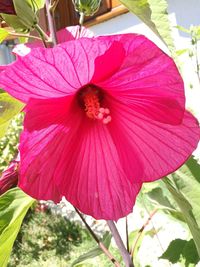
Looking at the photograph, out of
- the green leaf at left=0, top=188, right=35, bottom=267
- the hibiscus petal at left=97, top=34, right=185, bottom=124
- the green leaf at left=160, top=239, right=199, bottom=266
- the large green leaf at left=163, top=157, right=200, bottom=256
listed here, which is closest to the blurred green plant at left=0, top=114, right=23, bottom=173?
the green leaf at left=160, top=239, right=199, bottom=266

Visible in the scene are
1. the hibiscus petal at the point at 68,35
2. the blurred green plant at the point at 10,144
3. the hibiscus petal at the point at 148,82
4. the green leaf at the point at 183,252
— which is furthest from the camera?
the blurred green plant at the point at 10,144

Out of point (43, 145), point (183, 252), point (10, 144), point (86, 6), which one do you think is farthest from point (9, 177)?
point (10, 144)

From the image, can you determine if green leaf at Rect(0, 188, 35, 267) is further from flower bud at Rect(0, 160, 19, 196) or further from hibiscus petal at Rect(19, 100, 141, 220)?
hibiscus petal at Rect(19, 100, 141, 220)

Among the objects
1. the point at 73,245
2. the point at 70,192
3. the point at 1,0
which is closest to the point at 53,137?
the point at 70,192

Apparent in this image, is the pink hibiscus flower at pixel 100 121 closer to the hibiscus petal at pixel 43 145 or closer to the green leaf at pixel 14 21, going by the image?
the hibiscus petal at pixel 43 145

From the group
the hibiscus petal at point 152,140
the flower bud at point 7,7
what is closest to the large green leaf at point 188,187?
the hibiscus petal at point 152,140

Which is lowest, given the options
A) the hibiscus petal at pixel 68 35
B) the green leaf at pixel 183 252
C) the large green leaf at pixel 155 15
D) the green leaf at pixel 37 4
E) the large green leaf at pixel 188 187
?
the green leaf at pixel 183 252

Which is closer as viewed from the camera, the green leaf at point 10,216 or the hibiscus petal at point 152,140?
the hibiscus petal at point 152,140

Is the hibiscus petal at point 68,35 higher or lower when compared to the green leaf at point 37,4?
lower

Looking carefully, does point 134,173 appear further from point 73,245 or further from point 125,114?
point 73,245
